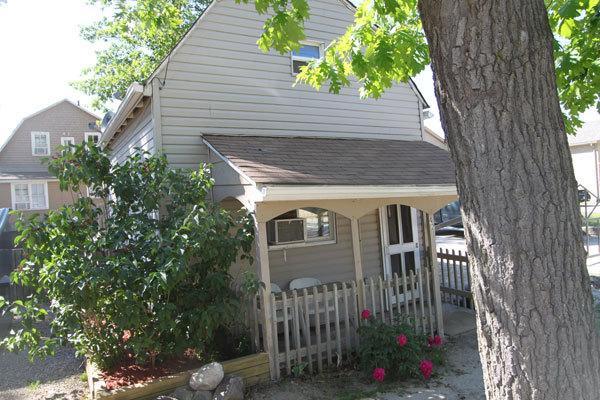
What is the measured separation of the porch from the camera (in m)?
5.95

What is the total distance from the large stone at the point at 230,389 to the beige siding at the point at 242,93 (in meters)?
3.45

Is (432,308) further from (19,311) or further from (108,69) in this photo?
(108,69)

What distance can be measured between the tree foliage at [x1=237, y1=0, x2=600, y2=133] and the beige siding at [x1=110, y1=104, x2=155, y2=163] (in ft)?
8.95

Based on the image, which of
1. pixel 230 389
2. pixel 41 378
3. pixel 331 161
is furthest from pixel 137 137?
pixel 230 389

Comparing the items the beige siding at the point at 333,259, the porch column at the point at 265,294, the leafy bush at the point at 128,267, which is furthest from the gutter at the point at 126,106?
the beige siding at the point at 333,259

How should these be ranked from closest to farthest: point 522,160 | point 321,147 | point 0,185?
point 522,160, point 321,147, point 0,185

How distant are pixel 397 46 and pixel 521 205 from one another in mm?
3895

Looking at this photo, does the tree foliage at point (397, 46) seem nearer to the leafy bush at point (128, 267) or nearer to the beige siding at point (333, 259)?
the leafy bush at point (128, 267)

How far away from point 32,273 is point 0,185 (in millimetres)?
25276

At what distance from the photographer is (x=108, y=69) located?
19.2 meters

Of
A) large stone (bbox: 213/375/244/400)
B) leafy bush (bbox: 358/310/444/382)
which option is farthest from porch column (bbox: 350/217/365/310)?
large stone (bbox: 213/375/244/400)

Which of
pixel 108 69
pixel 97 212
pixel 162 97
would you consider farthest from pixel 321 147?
pixel 108 69

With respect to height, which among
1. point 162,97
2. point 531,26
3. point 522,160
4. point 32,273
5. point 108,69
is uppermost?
point 108,69

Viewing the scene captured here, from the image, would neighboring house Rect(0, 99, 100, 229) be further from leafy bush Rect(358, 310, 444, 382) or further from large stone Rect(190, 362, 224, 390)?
leafy bush Rect(358, 310, 444, 382)
